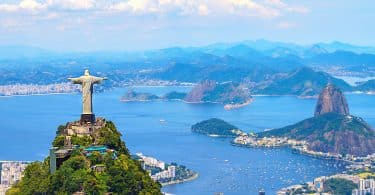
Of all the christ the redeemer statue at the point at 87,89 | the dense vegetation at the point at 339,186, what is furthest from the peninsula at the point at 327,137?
the christ the redeemer statue at the point at 87,89

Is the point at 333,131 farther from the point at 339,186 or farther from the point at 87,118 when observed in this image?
the point at 87,118

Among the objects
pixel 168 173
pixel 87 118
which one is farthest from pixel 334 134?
pixel 87 118

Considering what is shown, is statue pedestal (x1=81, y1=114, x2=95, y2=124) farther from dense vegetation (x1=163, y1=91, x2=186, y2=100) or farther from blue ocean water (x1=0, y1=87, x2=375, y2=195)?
dense vegetation (x1=163, y1=91, x2=186, y2=100)

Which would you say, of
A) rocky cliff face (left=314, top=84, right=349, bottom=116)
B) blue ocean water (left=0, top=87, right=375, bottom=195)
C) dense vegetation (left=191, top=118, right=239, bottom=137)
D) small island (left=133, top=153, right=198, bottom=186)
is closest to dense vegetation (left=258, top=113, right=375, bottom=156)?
rocky cliff face (left=314, top=84, right=349, bottom=116)

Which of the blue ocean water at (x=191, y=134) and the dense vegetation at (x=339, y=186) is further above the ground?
the blue ocean water at (x=191, y=134)

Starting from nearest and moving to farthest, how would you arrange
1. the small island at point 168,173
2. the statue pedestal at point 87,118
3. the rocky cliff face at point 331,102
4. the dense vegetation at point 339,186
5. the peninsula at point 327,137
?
1. the statue pedestal at point 87,118
2. the dense vegetation at point 339,186
3. the small island at point 168,173
4. the peninsula at point 327,137
5. the rocky cliff face at point 331,102

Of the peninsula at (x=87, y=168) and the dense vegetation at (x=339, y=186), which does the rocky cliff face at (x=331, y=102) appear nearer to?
the dense vegetation at (x=339, y=186)

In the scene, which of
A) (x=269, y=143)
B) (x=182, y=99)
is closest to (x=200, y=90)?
(x=182, y=99)

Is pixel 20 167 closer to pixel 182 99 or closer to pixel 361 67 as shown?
pixel 182 99
